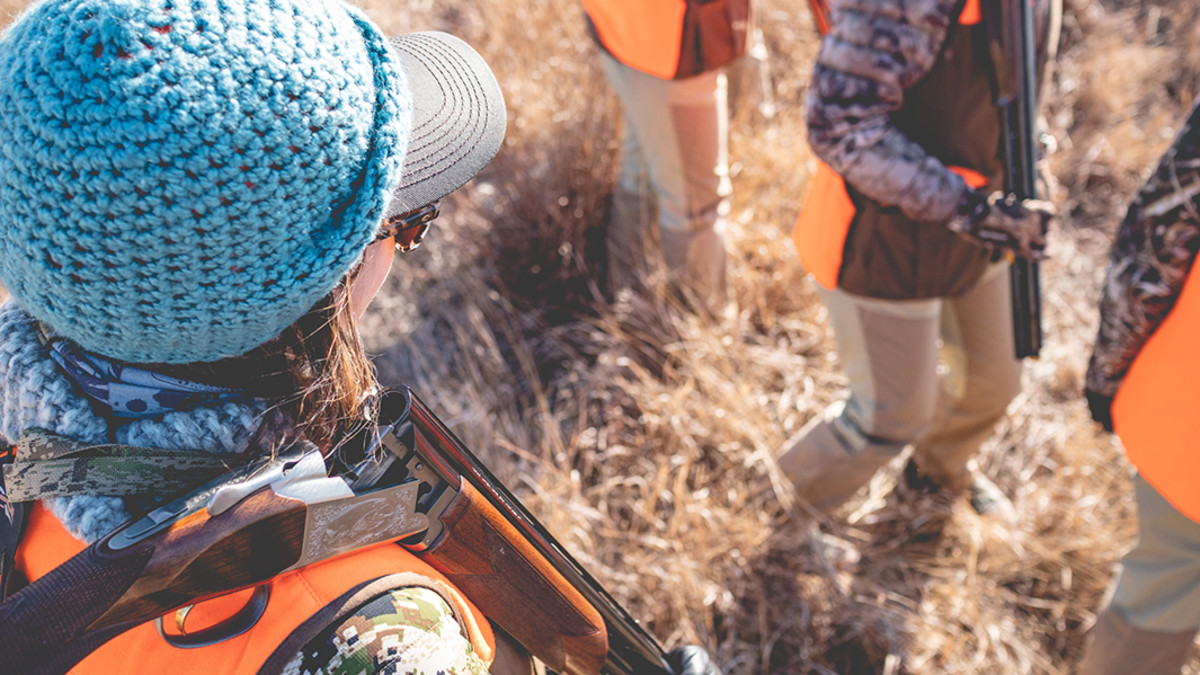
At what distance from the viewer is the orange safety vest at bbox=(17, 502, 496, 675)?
0.78 meters

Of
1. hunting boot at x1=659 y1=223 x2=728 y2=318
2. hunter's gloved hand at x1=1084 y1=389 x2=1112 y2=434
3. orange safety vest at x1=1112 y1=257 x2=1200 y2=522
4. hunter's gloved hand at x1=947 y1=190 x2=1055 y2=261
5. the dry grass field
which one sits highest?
hunter's gloved hand at x1=947 y1=190 x2=1055 y2=261

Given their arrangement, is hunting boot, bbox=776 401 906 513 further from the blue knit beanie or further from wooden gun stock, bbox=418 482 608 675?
the blue knit beanie

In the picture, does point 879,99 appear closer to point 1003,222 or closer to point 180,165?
point 1003,222

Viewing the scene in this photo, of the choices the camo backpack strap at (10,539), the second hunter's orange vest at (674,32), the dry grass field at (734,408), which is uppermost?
the second hunter's orange vest at (674,32)

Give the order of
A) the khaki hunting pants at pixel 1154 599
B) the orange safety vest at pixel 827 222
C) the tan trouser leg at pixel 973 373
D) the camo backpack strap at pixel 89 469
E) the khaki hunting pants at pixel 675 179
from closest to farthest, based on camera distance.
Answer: the camo backpack strap at pixel 89 469 → the khaki hunting pants at pixel 1154 599 → the orange safety vest at pixel 827 222 → the tan trouser leg at pixel 973 373 → the khaki hunting pants at pixel 675 179

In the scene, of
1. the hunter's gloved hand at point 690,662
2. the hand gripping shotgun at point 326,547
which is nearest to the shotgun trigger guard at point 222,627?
the hand gripping shotgun at point 326,547

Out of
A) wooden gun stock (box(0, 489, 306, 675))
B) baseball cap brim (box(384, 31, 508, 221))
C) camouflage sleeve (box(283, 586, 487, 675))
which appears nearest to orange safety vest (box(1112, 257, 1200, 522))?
baseball cap brim (box(384, 31, 508, 221))

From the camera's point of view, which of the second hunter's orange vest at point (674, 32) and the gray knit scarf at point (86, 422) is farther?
the second hunter's orange vest at point (674, 32)

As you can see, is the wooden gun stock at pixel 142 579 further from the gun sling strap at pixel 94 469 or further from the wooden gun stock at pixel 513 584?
the wooden gun stock at pixel 513 584

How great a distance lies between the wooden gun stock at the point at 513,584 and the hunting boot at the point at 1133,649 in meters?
1.30

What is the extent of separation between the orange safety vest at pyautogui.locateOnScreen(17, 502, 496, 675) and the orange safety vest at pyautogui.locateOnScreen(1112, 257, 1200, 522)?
1.38m

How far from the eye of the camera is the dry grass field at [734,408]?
7.68 ft

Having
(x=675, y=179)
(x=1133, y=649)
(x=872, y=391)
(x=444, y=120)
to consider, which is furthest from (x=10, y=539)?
(x=675, y=179)

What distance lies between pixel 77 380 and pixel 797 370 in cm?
251
